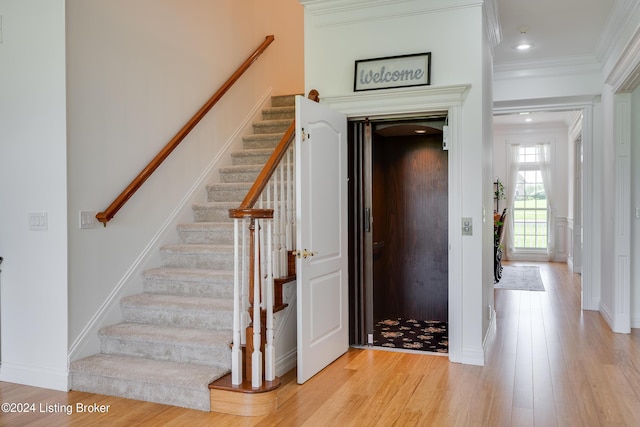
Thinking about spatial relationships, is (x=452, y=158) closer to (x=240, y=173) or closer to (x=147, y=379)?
(x=240, y=173)

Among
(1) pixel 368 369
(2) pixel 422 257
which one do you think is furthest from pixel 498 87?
(1) pixel 368 369

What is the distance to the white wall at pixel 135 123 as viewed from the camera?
3557mm

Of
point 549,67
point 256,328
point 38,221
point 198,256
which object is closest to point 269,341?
point 256,328

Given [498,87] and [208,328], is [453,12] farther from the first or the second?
[208,328]

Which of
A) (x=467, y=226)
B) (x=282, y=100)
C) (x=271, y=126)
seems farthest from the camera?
(x=282, y=100)

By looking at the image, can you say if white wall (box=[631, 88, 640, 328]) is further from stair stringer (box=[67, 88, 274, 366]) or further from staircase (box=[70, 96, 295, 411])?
stair stringer (box=[67, 88, 274, 366])

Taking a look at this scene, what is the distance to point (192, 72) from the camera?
485 centimetres

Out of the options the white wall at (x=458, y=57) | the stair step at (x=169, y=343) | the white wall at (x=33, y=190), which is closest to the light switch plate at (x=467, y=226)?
the white wall at (x=458, y=57)

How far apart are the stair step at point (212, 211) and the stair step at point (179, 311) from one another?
38.5 inches

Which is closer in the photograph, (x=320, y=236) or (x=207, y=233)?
(x=320, y=236)

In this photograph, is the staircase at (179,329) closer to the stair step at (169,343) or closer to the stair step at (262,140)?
the stair step at (169,343)

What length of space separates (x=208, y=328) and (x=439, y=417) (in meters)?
1.70

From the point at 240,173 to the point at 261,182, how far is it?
178 cm

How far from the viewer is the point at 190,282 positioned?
3.99m
